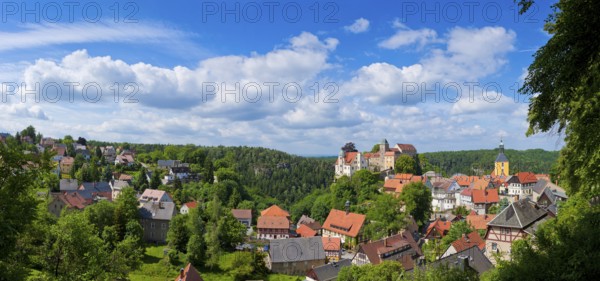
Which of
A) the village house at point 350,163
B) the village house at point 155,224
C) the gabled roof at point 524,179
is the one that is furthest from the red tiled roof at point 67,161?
the gabled roof at point 524,179

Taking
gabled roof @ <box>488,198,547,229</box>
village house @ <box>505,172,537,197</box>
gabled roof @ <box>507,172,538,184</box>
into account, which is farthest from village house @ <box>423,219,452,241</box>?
gabled roof @ <box>507,172,538,184</box>

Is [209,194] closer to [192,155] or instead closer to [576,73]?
[192,155]

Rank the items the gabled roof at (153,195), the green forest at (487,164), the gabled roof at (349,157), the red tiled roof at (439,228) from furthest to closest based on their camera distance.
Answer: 1. the green forest at (487,164)
2. the gabled roof at (349,157)
3. the gabled roof at (153,195)
4. the red tiled roof at (439,228)

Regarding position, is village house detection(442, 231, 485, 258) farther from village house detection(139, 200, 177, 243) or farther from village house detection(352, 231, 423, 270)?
village house detection(139, 200, 177, 243)

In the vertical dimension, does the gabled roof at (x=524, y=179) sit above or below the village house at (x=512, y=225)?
above

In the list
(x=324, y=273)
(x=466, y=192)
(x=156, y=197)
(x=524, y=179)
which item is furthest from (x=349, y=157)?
(x=324, y=273)

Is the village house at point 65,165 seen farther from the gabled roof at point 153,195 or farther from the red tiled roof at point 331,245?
the red tiled roof at point 331,245
